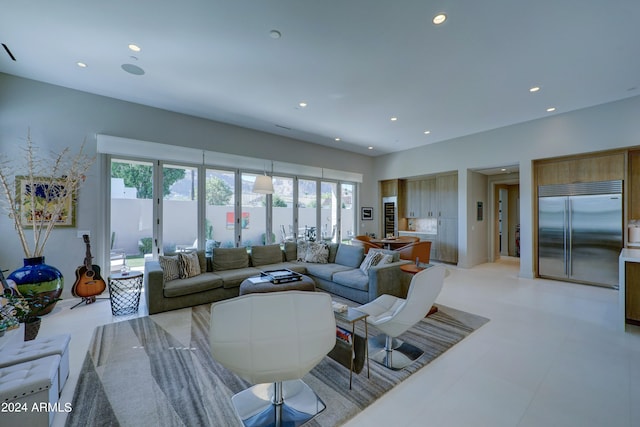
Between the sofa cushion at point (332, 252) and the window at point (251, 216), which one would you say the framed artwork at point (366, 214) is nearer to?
the sofa cushion at point (332, 252)

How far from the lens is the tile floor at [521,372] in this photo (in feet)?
→ 5.86

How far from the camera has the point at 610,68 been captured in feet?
11.3

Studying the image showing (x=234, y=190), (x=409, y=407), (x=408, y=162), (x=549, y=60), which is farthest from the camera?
(x=408, y=162)

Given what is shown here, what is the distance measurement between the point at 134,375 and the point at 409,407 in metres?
2.30

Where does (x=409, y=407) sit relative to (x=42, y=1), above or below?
below

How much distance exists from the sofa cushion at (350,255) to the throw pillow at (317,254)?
0.25 meters

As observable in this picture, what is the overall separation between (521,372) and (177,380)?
9.81ft

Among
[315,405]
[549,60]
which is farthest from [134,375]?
[549,60]

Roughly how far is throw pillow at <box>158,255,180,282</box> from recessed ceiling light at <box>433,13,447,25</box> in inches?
181

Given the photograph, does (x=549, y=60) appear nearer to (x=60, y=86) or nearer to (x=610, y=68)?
(x=610, y=68)

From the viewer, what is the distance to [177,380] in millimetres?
2184

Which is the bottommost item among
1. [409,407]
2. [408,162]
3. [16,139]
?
[409,407]

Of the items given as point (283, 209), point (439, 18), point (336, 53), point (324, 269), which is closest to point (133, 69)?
point (336, 53)

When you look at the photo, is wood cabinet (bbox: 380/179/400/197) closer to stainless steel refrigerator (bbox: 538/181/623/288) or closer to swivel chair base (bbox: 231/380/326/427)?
stainless steel refrigerator (bbox: 538/181/623/288)
